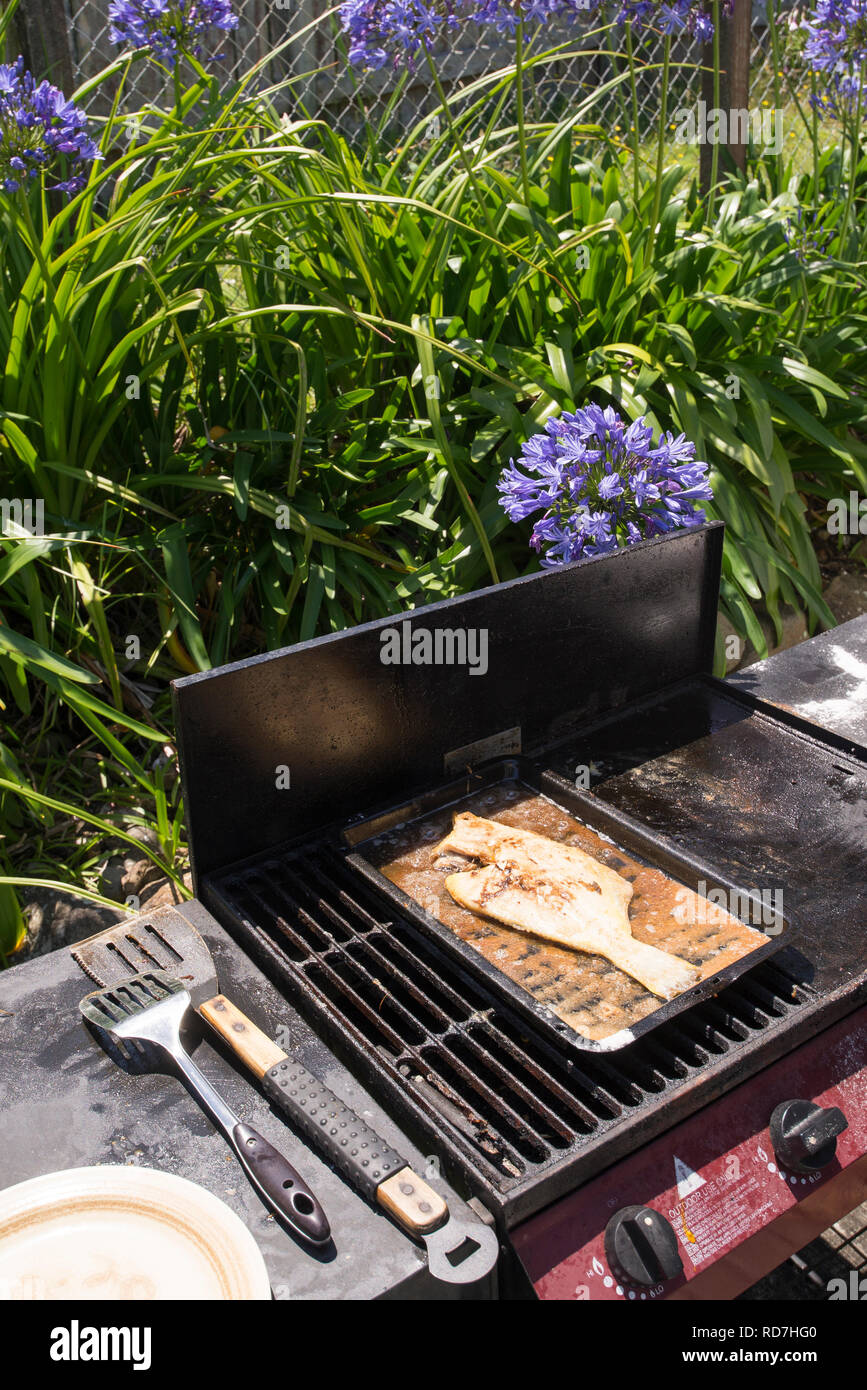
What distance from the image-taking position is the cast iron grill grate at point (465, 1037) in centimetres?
132

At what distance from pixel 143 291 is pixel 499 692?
1524mm

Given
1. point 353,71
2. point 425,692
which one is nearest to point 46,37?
point 353,71

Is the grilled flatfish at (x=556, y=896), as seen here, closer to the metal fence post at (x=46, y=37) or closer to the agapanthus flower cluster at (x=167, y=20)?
the agapanthus flower cluster at (x=167, y=20)

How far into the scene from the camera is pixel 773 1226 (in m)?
1.35

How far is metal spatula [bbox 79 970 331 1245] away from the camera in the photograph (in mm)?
1212

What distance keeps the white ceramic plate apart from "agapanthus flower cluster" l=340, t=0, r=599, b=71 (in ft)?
8.77

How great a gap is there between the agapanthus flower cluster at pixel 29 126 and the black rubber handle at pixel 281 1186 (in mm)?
2150

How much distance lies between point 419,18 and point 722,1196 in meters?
2.81

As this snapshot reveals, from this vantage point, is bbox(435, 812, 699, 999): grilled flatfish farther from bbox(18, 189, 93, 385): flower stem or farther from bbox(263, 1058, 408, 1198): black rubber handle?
bbox(18, 189, 93, 385): flower stem

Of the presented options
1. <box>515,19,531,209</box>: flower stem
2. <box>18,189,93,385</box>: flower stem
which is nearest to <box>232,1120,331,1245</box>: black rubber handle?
<box>18,189,93,385</box>: flower stem

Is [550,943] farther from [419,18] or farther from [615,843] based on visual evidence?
[419,18]

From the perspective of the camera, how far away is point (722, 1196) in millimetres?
1333

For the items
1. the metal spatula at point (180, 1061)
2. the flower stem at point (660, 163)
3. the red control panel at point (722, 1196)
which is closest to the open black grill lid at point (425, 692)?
the metal spatula at point (180, 1061)
